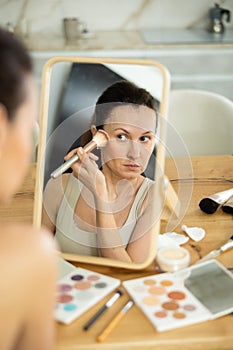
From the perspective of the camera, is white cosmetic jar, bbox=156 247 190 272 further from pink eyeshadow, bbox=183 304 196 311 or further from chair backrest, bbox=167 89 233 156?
chair backrest, bbox=167 89 233 156

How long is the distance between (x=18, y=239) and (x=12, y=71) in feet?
0.67

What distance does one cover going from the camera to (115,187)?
47.1 inches

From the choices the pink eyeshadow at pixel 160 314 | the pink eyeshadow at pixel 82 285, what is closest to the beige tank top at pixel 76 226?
the pink eyeshadow at pixel 82 285

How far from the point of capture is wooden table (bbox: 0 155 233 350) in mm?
949

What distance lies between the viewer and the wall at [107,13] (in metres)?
3.50

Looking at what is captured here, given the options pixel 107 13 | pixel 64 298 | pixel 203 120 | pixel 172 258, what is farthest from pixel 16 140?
pixel 107 13

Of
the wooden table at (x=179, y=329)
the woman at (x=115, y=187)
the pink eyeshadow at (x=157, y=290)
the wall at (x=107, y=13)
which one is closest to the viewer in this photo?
the wooden table at (x=179, y=329)

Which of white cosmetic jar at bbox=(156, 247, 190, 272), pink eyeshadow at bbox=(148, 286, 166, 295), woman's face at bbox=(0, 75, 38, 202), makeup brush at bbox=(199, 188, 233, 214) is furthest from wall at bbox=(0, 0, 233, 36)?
woman's face at bbox=(0, 75, 38, 202)

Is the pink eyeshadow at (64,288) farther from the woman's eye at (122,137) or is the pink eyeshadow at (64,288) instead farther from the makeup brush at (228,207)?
the makeup brush at (228,207)

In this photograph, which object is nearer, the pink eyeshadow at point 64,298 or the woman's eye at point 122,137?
the pink eyeshadow at point 64,298

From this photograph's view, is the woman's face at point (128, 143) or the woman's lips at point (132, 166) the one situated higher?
the woman's face at point (128, 143)

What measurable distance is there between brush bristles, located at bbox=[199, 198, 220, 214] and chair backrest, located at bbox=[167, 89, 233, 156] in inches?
26.2

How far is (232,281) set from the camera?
42.5 inches

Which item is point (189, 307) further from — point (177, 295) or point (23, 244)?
point (23, 244)
